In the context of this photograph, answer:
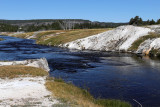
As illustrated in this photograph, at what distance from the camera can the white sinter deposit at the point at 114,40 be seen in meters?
71.0

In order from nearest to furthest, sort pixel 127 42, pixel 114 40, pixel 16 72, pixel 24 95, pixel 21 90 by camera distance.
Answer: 1. pixel 24 95
2. pixel 21 90
3. pixel 16 72
4. pixel 127 42
5. pixel 114 40

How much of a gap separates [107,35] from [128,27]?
869 cm

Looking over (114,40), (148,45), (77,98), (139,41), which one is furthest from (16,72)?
(114,40)

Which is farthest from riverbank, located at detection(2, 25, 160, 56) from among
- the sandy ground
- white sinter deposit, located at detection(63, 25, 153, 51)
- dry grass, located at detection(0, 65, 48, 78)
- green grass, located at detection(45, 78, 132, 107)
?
the sandy ground

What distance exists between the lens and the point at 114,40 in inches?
2953

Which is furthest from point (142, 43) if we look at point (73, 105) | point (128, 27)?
point (73, 105)

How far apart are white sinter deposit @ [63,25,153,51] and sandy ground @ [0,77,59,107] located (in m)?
51.5

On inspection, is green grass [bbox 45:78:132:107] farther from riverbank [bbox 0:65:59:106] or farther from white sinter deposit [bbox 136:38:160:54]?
white sinter deposit [bbox 136:38:160:54]

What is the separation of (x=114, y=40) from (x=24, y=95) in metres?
60.1

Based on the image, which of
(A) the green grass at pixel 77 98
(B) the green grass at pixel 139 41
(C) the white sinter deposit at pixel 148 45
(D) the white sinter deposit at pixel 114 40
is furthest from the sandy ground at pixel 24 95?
(D) the white sinter deposit at pixel 114 40

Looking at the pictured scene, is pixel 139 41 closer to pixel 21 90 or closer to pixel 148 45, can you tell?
pixel 148 45

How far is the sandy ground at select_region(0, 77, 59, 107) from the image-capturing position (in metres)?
16.0

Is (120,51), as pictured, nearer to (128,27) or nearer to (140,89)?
(128,27)

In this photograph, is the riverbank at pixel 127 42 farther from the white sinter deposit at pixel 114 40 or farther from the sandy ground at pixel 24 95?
the sandy ground at pixel 24 95
